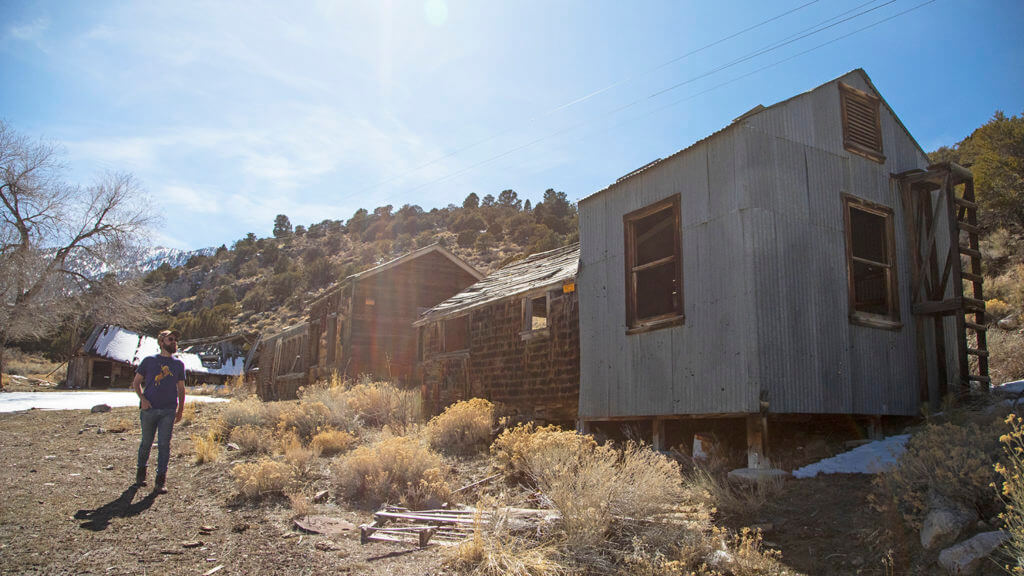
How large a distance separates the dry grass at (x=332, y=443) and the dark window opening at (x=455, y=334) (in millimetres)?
4605

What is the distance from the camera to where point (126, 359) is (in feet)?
117

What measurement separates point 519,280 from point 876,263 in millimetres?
7342

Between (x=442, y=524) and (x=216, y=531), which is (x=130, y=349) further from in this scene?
(x=442, y=524)

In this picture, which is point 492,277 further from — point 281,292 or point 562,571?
point 281,292

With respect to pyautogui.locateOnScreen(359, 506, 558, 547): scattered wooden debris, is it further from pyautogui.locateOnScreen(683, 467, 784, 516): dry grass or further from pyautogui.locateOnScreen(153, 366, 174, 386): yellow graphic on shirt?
pyautogui.locateOnScreen(153, 366, 174, 386): yellow graphic on shirt

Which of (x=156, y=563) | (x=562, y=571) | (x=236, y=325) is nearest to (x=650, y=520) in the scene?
(x=562, y=571)

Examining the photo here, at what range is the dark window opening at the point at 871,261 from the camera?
9281mm

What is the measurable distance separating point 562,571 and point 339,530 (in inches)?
110

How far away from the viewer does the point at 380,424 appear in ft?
46.5

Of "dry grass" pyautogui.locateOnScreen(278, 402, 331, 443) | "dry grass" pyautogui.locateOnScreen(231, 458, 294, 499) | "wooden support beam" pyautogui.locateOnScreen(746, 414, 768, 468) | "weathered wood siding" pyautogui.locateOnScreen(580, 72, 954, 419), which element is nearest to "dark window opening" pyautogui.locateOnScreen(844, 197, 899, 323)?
"weathered wood siding" pyautogui.locateOnScreen(580, 72, 954, 419)

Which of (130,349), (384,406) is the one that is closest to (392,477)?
(384,406)

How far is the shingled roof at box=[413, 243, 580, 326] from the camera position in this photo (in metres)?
12.6

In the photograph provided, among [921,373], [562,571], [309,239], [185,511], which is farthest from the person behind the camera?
[309,239]

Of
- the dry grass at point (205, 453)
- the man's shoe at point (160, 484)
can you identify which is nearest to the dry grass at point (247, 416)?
the dry grass at point (205, 453)
